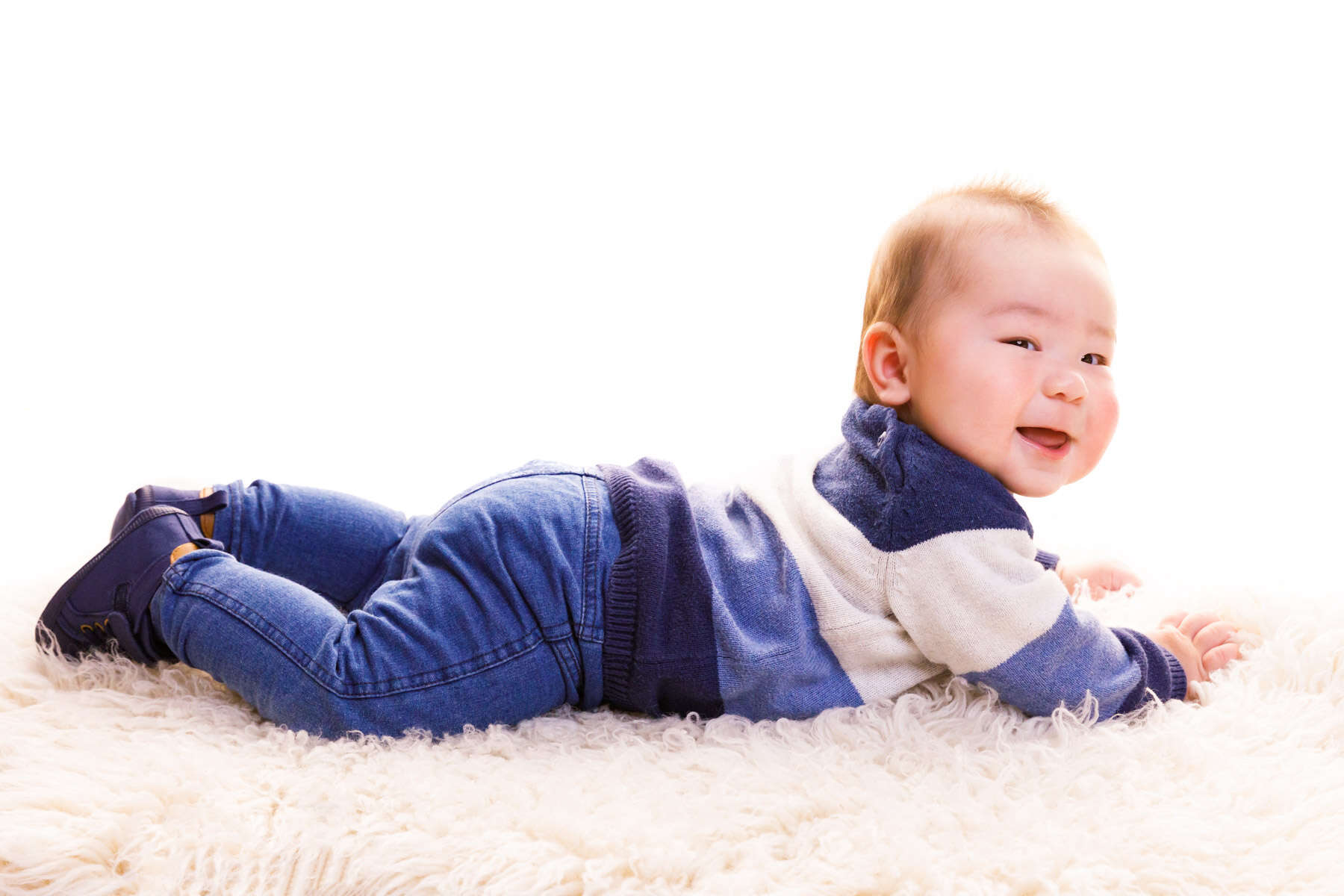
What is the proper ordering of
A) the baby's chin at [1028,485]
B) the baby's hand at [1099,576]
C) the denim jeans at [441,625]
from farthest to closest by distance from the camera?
the baby's hand at [1099,576] < the baby's chin at [1028,485] < the denim jeans at [441,625]

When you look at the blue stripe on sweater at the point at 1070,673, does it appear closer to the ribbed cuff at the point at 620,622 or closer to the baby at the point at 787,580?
the baby at the point at 787,580

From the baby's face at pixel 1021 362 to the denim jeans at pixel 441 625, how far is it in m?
0.38

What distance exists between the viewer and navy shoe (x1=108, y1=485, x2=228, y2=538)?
1.20 meters

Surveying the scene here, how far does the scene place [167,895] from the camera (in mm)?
796

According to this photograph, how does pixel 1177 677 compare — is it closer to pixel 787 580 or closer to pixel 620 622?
pixel 787 580

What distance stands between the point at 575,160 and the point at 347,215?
20.9 inches

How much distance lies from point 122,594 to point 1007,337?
95cm

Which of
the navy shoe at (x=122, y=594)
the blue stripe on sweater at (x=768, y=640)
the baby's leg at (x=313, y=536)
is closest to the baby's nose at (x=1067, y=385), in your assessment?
the blue stripe on sweater at (x=768, y=640)

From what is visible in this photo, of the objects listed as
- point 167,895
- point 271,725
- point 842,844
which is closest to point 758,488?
point 842,844

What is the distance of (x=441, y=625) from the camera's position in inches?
41.4

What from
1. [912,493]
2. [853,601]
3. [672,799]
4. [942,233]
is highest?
Answer: [942,233]

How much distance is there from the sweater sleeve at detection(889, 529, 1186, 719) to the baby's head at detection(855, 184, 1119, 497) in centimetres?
11

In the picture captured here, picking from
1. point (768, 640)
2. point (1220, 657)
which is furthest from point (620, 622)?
point (1220, 657)

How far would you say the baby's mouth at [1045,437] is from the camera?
113cm
